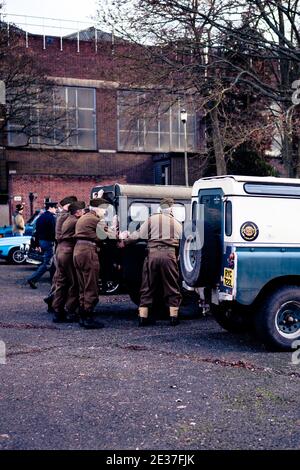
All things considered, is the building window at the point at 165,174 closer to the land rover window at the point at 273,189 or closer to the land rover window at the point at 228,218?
the land rover window at the point at 273,189

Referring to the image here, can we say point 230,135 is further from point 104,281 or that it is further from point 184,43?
point 104,281

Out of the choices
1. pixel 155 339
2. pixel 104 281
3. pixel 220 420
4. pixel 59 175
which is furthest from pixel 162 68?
pixel 59 175

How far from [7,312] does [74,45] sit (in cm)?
2687

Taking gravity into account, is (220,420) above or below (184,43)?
below

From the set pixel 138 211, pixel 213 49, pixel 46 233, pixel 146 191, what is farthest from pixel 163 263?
pixel 213 49

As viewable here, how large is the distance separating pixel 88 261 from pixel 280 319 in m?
3.03

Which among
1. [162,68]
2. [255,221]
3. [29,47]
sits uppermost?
[29,47]

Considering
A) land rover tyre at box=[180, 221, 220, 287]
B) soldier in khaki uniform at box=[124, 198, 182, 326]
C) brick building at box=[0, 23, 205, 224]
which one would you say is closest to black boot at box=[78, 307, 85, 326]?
soldier in khaki uniform at box=[124, 198, 182, 326]

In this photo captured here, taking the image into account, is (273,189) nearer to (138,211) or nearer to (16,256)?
(138,211)

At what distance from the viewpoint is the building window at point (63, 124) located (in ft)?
104

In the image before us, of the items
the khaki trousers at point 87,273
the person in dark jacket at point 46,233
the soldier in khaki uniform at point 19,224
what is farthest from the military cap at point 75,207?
the soldier in khaki uniform at point 19,224

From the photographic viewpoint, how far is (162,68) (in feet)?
58.3

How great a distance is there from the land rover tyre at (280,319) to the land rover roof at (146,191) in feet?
15.1

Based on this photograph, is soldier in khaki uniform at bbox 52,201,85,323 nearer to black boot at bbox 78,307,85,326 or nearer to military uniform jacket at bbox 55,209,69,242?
military uniform jacket at bbox 55,209,69,242
